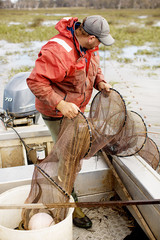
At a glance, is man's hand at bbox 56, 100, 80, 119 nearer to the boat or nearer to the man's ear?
the man's ear

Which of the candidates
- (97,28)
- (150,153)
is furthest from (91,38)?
(150,153)

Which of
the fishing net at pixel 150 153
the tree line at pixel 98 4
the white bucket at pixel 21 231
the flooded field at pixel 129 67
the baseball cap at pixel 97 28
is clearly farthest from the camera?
the tree line at pixel 98 4

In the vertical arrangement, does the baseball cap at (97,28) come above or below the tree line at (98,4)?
above

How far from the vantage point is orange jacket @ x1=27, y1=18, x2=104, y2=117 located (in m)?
2.17

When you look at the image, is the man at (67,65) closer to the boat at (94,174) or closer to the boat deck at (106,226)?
the boat at (94,174)

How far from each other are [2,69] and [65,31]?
9.41m

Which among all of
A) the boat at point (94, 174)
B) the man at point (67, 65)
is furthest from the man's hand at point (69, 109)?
the boat at point (94, 174)

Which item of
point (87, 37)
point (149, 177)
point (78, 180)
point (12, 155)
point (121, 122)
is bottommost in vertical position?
point (12, 155)

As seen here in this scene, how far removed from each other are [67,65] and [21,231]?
4.18 feet

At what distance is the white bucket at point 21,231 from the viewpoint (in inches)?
75.0

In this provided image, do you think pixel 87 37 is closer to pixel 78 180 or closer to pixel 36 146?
pixel 78 180

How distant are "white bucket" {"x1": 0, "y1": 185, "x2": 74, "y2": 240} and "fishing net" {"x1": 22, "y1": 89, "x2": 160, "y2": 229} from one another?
162 millimetres

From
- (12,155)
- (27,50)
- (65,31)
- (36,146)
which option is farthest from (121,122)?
(27,50)

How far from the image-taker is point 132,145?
275 centimetres
